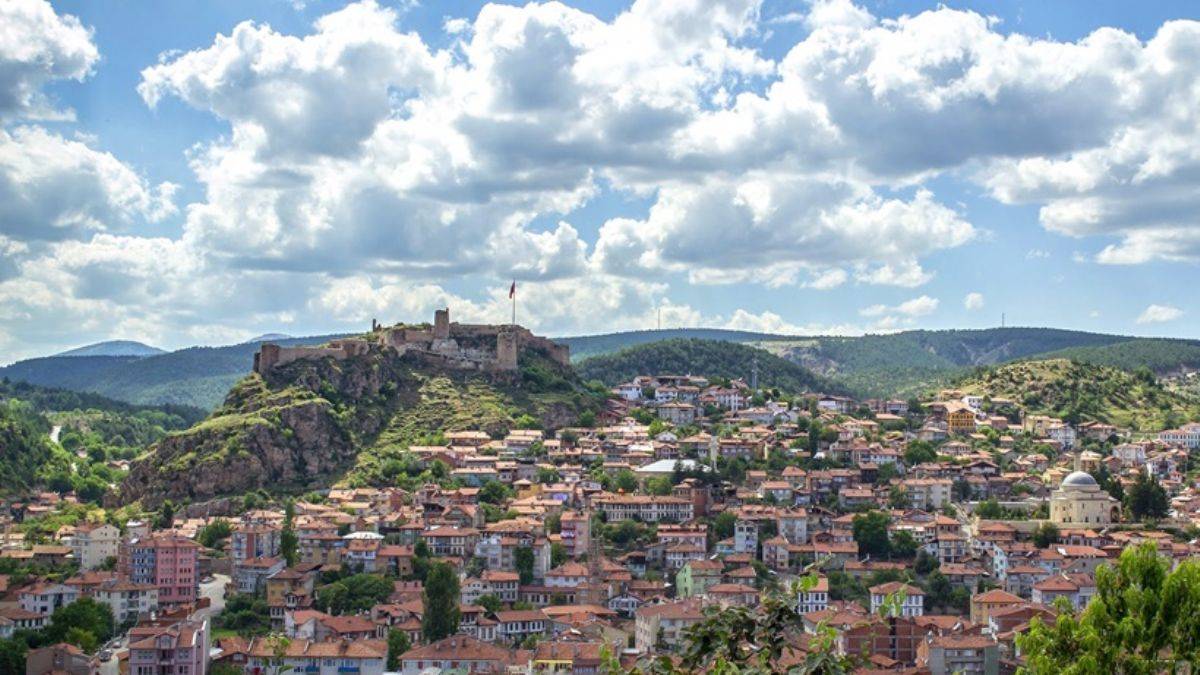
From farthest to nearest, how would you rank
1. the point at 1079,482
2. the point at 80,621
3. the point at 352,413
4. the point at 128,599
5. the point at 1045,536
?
the point at 352,413 → the point at 1079,482 → the point at 1045,536 → the point at 128,599 → the point at 80,621

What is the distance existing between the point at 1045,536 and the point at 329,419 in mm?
29476

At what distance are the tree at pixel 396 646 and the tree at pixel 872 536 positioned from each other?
1599 centimetres

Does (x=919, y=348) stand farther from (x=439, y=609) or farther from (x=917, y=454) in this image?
(x=439, y=609)

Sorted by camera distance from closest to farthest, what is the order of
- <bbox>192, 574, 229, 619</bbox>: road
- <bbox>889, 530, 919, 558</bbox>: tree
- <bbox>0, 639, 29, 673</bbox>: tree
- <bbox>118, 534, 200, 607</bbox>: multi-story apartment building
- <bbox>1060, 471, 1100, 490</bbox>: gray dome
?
1. <bbox>0, 639, 29, 673</bbox>: tree
2. <bbox>192, 574, 229, 619</bbox>: road
3. <bbox>118, 534, 200, 607</bbox>: multi-story apartment building
4. <bbox>889, 530, 919, 558</bbox>: tree
5. <bbox>1060, 471, 1100, 490</bbox>: gray dome

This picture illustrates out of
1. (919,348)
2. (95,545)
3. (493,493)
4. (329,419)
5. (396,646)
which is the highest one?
→ (919,348)

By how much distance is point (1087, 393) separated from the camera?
73.6 meters

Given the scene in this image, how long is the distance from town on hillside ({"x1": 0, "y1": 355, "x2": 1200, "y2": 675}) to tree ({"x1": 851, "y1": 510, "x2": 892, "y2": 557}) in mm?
71

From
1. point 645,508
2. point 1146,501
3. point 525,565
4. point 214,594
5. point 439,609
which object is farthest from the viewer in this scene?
point 1146,501

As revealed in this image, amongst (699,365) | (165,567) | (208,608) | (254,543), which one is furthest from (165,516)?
(699,365)

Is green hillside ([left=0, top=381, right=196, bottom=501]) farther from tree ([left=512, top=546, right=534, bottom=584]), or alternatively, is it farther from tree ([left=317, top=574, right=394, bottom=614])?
tree ([left=512, top=546, right=534, bottom=584])

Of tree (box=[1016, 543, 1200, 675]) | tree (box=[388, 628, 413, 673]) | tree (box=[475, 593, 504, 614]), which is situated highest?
tree (box=[1016, 543, 1200, 675])

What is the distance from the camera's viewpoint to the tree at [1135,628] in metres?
10.5

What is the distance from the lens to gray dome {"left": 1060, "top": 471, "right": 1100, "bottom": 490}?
46.3 m

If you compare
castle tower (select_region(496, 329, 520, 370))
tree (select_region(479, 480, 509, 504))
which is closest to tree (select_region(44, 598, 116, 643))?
tree (select_region(479, 480, 509, 504))
